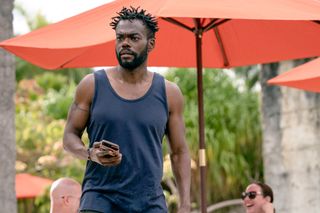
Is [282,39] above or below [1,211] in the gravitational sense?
above

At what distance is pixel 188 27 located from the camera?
280 inches

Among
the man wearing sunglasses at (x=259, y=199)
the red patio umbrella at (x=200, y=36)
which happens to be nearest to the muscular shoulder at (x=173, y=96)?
the red patio umbrella at (x=200, y=36)

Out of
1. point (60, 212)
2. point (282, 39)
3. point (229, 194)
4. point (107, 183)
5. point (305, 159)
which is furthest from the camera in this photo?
point (229, 194)

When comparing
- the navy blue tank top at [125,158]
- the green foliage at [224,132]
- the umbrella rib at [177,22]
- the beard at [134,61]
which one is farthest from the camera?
the green foliage at [224,132]

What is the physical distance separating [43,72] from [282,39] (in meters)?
28.1

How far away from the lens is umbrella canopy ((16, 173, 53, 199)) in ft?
55.8

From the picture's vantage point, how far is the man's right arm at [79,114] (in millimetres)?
4402

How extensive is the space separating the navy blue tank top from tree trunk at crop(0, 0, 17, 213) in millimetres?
3909

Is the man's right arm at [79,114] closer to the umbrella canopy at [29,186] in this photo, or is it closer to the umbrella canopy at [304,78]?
the umbrella canopy at [304,78]

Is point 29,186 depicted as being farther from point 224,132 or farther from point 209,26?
point 209,26

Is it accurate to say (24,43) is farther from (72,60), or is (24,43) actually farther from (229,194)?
(229,194)

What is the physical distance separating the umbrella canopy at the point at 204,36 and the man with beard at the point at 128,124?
1077mm

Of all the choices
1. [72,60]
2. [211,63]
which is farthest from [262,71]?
[72,60]

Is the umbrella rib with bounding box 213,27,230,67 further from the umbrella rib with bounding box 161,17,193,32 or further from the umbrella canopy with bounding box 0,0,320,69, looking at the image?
the umbrella rib with bounding box 161,17,193,32
